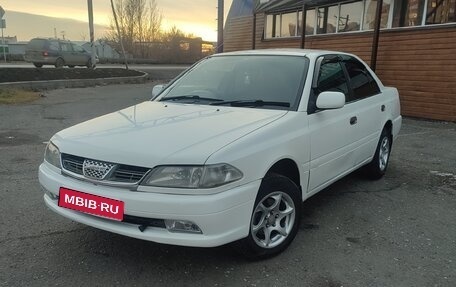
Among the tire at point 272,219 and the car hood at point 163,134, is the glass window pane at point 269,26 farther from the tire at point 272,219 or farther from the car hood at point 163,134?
the tire at point 272,219

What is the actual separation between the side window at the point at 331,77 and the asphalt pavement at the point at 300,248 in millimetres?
1210

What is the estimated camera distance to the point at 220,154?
8.99ft

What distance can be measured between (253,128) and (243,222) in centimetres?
69

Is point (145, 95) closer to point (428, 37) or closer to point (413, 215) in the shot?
point (428, 37)

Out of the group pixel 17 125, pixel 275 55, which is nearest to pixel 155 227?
pixel 275 55

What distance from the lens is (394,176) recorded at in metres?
5.58

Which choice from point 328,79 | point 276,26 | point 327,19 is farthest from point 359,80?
Answer: point 276,26

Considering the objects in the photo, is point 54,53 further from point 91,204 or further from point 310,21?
point 91,204

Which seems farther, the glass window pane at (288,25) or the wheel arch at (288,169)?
the glass window pane at (288,25)

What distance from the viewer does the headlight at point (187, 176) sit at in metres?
2.69

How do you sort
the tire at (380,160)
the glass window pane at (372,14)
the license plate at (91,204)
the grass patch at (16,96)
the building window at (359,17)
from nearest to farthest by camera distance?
the license plate at (91,204) < the tire at (380,160) < the building window at (359,17) < the glass window pane at (372,14) < the grass patch at (16,96)

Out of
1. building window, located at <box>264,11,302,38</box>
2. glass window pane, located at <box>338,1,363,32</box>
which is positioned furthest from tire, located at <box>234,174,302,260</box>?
building window, located at <box>264,11,302,38</box>

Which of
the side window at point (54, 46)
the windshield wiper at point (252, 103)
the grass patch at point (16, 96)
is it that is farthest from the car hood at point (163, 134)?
the side window at point (54, 46)

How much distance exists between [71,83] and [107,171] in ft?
49.2
